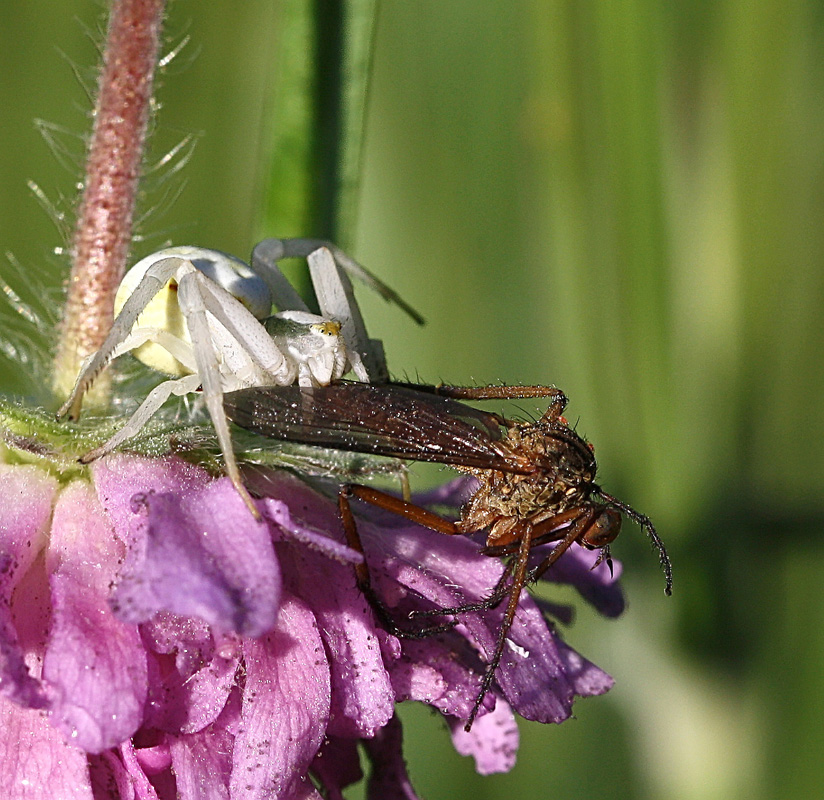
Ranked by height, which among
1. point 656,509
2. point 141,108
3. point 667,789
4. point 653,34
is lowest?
point 667,789

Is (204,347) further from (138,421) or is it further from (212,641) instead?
(212,641)

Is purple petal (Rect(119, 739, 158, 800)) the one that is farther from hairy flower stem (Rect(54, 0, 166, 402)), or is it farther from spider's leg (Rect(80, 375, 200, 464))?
hairy flower stem (Rect(54, 0, 166, 402))

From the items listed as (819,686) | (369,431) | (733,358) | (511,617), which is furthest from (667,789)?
(369,431)

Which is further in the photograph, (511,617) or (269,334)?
→ (269,334)

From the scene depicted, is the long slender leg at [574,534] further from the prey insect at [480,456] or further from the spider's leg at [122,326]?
the spider's leg at [122,326]

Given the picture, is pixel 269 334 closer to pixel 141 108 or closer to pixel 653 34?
pixel 141 108

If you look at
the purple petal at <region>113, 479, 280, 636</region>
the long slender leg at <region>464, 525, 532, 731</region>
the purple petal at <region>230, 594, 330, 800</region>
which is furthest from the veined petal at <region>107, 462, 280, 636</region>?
the long slender leg at <region>464, 525, 532, 731</region>

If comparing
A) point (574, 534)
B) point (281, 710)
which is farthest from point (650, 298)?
point (281, 710)

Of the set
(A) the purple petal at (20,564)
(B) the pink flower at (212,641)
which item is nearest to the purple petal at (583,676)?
(B) the pink flower at (212,641)
